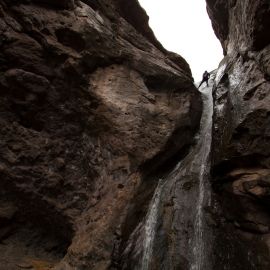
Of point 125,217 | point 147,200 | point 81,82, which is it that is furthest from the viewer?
point 81,82

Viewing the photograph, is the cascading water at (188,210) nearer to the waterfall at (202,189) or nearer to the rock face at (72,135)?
the waterfall at (202,189)

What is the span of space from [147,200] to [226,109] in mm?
5379

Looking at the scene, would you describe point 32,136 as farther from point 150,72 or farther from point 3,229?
point 150,72

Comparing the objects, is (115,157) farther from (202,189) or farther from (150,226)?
(202,189)

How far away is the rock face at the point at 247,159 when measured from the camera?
8820 mm

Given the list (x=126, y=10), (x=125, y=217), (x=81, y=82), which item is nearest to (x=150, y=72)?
(x=81, y=82)

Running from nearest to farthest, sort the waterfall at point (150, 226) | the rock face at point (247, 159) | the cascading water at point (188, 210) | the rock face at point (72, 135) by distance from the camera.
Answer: the rock face at point (247, 159) → the cascading water at point (188, 210) → the waterfall at point (150, 226) → the rock face at point (72, 135)

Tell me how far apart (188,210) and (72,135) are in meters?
5.13

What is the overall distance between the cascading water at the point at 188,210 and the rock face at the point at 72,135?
1.71ft

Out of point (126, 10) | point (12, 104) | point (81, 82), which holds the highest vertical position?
point (126, 10)

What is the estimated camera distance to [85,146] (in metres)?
12.3

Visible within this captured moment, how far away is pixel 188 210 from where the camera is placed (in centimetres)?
1034

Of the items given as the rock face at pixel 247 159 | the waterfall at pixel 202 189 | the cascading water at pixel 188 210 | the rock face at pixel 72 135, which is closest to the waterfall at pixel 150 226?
the cascading water at pixel 188 210

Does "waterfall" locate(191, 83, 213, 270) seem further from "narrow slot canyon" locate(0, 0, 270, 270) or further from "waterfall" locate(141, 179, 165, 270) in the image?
"waterfall" locate(141, 179, 165, 270)
